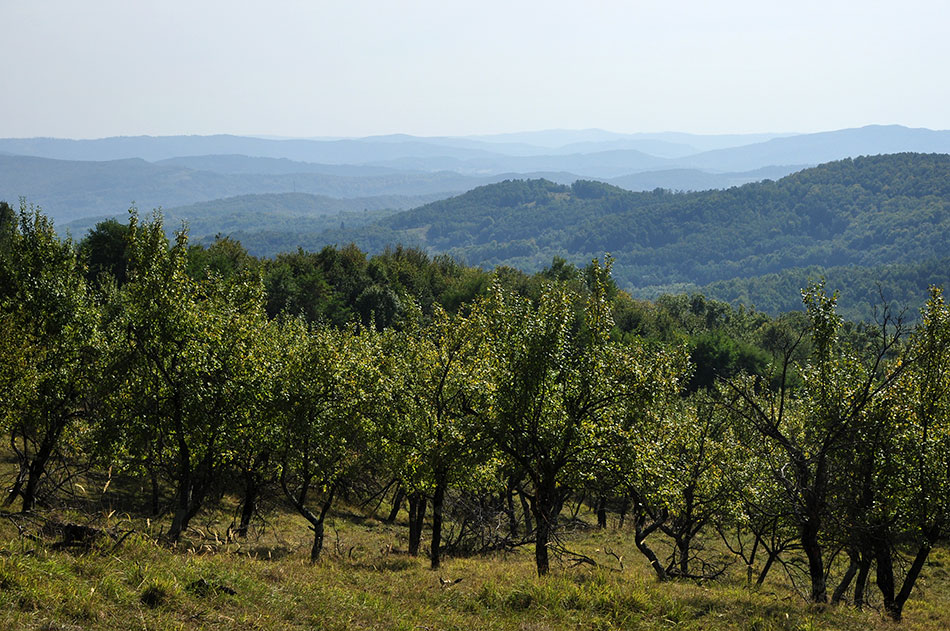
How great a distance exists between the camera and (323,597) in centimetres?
1608

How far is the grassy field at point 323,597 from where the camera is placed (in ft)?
41.6

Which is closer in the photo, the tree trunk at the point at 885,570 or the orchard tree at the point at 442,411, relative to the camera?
the tree trunk at the point at 885,570

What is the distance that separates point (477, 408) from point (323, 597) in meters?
8.37

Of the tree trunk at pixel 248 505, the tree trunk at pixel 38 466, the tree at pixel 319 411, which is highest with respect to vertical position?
the tree at pixel 319 411

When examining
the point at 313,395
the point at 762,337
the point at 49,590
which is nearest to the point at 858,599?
the point at 313,395

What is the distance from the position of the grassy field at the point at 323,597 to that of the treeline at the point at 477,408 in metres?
2.57

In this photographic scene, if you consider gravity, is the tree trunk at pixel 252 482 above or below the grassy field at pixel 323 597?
below

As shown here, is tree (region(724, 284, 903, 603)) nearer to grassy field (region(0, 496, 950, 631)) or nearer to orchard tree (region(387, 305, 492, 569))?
grassy field (region(0, 496, 950, 631))

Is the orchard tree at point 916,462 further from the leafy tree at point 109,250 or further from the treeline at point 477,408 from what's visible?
the leafy tree at point 109,250

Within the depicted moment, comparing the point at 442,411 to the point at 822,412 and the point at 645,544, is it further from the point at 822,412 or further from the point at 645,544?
the point at 822,412

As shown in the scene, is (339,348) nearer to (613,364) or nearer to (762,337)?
(613,364)

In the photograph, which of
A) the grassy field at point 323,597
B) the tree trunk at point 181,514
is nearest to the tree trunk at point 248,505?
the tree trunk at point 181,514

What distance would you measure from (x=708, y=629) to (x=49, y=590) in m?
14.9

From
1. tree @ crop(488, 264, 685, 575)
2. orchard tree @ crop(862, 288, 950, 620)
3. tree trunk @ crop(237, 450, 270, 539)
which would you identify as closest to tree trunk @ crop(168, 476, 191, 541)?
tree trunk @ crop(237, 450, 270, 539)
